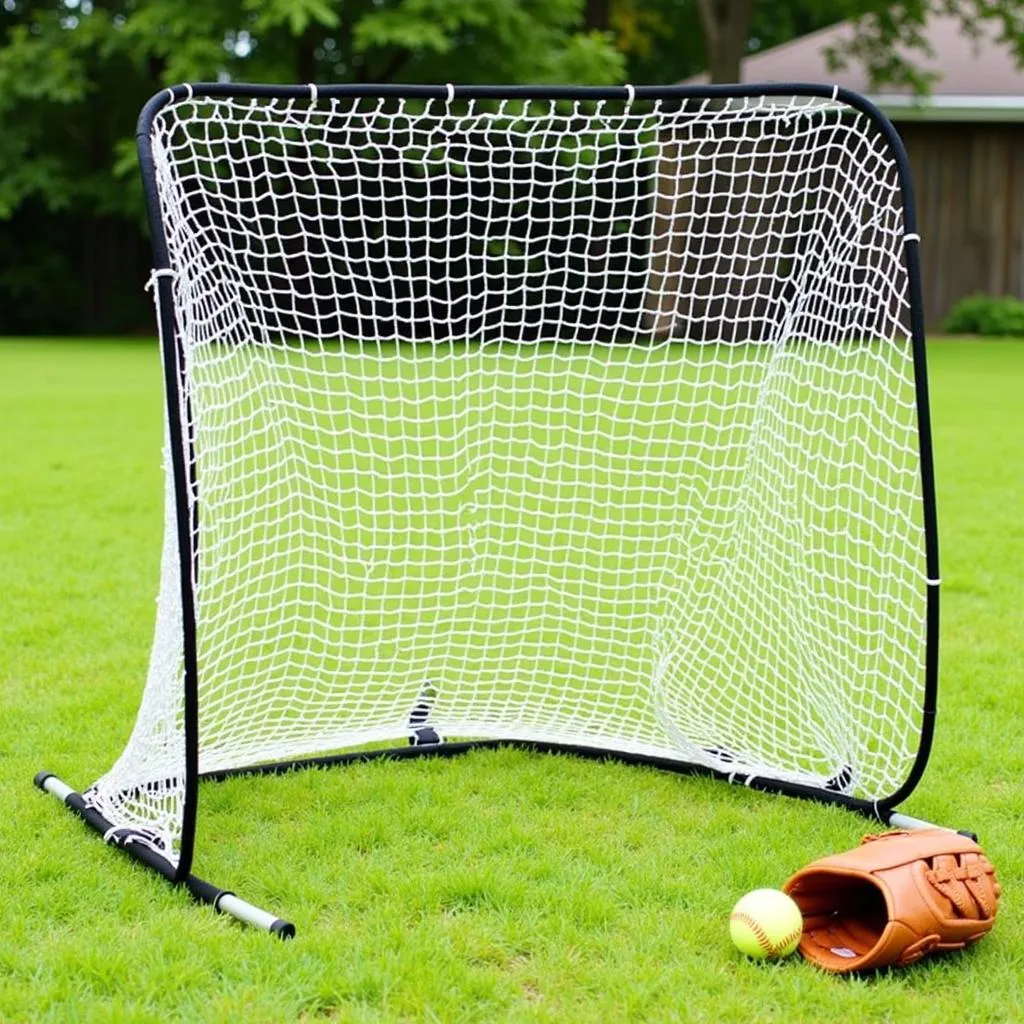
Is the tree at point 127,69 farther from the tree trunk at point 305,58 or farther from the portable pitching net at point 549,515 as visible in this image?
the portable pitching net at point 549,515

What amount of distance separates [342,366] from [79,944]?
2252 millimetres

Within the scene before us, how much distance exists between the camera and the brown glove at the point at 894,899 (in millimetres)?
2801

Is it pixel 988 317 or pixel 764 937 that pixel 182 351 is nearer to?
pixel 764 937

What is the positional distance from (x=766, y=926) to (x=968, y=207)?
20.4 meters

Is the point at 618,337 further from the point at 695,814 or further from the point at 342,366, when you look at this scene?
the point at 695,814

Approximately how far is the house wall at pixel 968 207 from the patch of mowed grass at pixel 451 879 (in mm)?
17442

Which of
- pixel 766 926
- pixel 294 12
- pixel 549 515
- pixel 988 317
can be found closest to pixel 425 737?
pixel 549 515

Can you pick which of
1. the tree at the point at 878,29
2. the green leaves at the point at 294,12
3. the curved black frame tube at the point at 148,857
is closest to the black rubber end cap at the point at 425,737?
the curved black frame tube at the point at 148,857

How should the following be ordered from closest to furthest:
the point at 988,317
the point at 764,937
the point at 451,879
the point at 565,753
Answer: the point at 764,937 < the point at 451,879 < the point at 565,753 < the point at 988,317

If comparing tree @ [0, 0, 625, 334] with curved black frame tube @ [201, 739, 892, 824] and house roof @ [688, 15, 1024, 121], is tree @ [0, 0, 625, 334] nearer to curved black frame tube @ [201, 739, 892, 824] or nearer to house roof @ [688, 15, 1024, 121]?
house roof @ [688, 15, 1024, 121]

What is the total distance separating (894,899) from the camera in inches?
111

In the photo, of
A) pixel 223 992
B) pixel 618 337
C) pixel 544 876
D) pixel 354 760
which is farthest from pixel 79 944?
pixel 618 337

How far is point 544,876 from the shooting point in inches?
128

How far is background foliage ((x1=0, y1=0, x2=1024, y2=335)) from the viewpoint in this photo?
2048 cm
